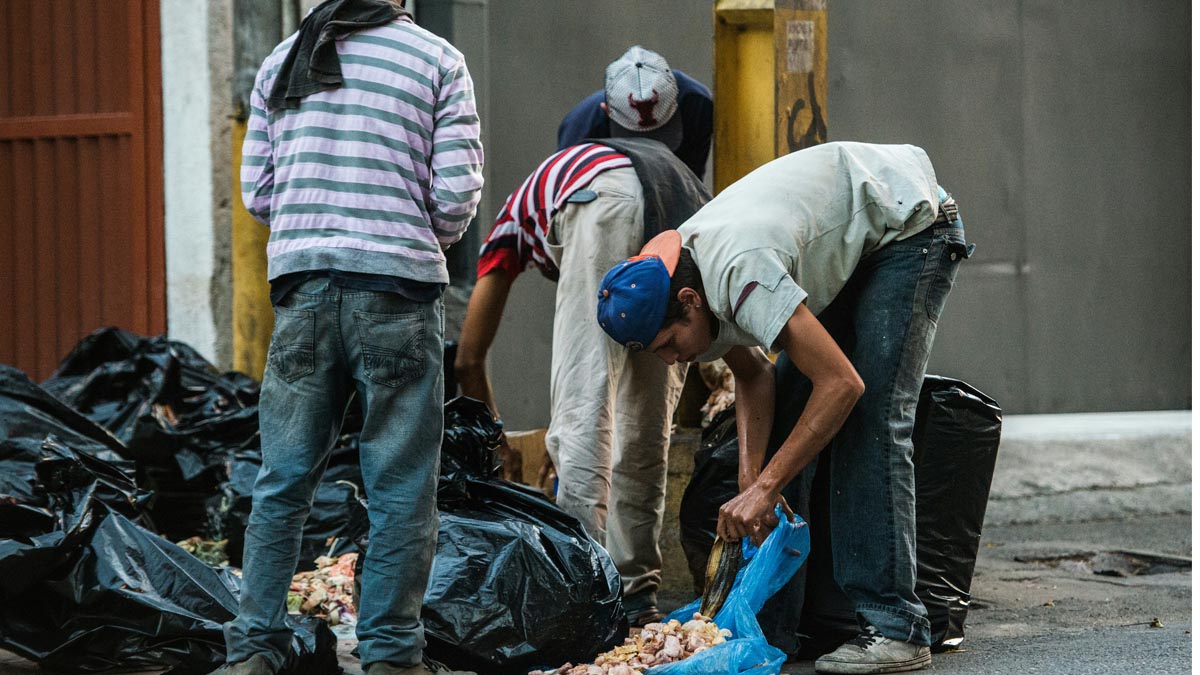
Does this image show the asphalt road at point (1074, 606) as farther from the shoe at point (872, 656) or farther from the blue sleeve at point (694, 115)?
the blue sleeve at point (694, 115)

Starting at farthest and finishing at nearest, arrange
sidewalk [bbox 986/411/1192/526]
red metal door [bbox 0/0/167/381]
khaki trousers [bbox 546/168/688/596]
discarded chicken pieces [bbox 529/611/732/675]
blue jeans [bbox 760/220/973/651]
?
1. sidewalk [bbox 986/411/1192/526]
2. red metal door [bbox 0/0/167/381]
3. khaki trousers [bbox 546/168/688/596]
4. blue jeans [bbox 760/220/973/651]
5. discarded chicken pieces [bbox 529/611/732/675]

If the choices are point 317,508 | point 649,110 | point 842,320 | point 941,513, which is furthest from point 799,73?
point 317,508

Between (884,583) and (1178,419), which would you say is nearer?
(884,583)

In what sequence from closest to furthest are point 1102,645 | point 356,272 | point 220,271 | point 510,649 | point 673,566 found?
point 356,272 < point 510,649 < point 1102,645 < point 673,566 < point 220,271

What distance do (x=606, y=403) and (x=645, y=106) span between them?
1055 millimetres

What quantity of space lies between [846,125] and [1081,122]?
1360mm

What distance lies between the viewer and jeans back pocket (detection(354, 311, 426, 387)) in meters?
2.85

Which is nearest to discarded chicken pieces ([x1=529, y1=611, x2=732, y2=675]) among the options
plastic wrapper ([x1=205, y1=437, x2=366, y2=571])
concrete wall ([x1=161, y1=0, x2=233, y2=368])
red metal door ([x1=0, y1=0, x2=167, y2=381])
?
plastic wrapper ([x1=205, y1=437, x2=366, y2=571])

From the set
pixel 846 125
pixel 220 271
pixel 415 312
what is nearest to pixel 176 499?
pixel 220 271

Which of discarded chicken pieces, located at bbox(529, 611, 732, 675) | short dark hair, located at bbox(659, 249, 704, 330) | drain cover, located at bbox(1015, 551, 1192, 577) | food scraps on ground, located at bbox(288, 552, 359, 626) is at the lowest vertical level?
drain cover, located at bbox(1015, 551, 1192, 577)

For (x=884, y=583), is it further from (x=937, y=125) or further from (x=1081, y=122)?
(x=1081, y=122)

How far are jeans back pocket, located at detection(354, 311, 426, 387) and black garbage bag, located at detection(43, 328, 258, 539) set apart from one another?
76.2 inches

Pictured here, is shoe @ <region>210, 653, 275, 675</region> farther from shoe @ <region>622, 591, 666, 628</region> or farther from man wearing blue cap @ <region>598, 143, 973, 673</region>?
shoe @ <region>622, 591, 666, 628</region>

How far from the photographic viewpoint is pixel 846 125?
6496mm
